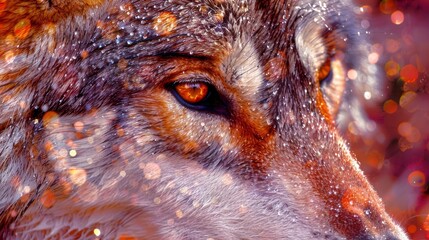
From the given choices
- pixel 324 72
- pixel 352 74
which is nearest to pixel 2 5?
pixel 324 72

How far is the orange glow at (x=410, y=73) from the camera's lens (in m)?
3.92

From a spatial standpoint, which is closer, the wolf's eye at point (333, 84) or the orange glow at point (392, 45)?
the wolf's eye at point (333, 84)

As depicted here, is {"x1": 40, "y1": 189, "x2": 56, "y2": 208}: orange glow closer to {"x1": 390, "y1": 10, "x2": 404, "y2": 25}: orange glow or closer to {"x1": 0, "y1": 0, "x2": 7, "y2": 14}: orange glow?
{"x1": 0, "y1": 0, "x2": 7, "y2": 14}: orange glow

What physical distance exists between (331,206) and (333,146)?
278 mm

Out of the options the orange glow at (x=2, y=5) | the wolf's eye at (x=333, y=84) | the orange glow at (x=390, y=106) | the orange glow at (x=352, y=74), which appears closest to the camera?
the orange glow at (x=2, y=5)

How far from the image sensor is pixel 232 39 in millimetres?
2102

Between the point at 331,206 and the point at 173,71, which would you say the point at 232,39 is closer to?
the point at 173,71

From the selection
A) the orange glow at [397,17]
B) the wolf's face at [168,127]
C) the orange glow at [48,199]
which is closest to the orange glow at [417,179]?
the orange glow at [397,17]

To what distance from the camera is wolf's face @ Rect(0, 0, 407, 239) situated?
6.84 feet

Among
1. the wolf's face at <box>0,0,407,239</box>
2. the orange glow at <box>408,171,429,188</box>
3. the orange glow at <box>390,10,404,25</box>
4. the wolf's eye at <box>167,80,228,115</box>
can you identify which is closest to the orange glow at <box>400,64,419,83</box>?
the orange glow at <box>390,10,404,25</box>

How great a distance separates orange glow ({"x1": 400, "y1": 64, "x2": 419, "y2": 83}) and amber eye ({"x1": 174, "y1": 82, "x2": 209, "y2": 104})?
86.0 inches

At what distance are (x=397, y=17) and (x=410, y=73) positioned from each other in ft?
1.36

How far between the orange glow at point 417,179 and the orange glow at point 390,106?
43 cm

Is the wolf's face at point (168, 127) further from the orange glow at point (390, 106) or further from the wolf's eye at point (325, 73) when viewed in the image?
the orange glow at point (390, 106)
